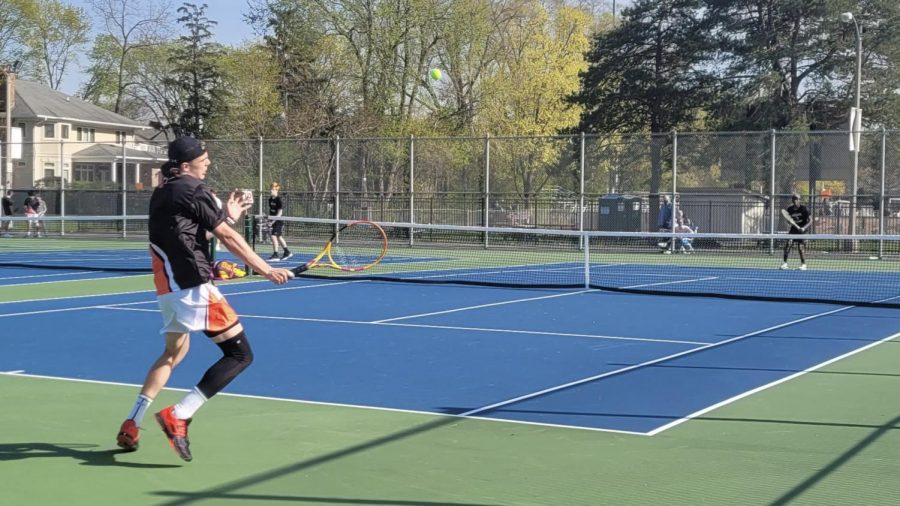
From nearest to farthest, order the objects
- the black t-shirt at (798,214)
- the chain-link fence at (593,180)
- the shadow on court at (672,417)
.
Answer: the shadow on court at (672,417) < the black t-shirt at (798,214) < the chain-link fence at (593,180)

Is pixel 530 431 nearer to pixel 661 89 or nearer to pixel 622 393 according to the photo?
pixel 622 393

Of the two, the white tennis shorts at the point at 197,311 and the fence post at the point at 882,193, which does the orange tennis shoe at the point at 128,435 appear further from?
the fence post at the point at 882,193

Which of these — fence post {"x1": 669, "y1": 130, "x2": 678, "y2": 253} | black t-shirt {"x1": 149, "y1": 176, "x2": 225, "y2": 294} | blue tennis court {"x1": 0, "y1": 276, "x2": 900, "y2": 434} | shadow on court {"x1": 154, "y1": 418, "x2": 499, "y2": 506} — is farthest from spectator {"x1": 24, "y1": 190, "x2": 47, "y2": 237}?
shadow on court {"x1": 154, "y1": 418, "x2": 499, "y2": 506}

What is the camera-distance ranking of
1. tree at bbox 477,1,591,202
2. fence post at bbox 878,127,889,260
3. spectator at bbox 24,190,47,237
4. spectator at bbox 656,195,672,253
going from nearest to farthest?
fence post at bbox 878,127,889,260 < spectator at bbox 656,195,672,253 < spectator at bbox 24,190,47,237 < tree at bbox 477,1,591,202

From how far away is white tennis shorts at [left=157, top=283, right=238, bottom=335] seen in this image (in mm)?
5945

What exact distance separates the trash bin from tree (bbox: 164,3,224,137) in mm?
34020

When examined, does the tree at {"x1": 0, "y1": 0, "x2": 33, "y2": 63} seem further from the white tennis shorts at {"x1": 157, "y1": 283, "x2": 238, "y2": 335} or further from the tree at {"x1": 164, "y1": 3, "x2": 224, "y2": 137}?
the white tennis shorts at {"x1": 157, "y1": 283, "x2": 238, "y2": 335}

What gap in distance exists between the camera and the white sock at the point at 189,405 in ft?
19.3

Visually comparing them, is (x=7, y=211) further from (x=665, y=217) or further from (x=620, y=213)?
(x=665, y=217)

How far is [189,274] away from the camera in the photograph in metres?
5.98

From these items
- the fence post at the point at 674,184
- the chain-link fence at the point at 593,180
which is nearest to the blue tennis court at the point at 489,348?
the fence post at the point at 674,184

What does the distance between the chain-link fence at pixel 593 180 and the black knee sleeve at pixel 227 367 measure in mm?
22145

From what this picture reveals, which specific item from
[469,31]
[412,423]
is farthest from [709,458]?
[469,31]

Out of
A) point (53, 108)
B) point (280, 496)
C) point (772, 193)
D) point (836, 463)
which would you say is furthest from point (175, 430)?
point (53, 108)
